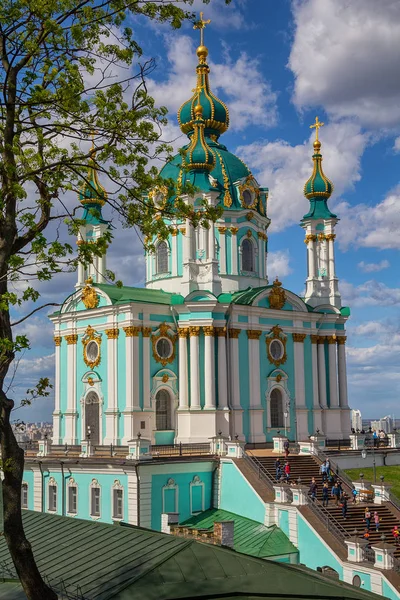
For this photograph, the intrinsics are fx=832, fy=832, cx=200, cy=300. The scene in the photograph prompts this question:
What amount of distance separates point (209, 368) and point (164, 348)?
232 cm

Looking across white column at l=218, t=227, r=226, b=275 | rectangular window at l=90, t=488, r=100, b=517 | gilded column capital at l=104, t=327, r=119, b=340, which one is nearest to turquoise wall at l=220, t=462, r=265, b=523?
rectangular window at l=90, t=488, r=100, b=517

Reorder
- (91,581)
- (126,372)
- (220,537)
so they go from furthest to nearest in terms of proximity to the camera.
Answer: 1. (126,372)
2. (220,537)
3. (91,581)

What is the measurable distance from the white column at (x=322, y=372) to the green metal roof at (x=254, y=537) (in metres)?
11.5

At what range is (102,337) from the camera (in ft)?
118

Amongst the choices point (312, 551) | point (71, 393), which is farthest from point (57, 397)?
point (312, 551)

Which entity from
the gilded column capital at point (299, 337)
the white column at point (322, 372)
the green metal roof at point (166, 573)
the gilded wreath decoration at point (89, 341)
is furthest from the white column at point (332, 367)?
the green metal roof at point (166, 573)

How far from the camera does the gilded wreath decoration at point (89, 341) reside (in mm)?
36000

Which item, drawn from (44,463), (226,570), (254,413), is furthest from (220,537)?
(254,413)

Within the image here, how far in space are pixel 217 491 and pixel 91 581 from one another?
1653 centimetres

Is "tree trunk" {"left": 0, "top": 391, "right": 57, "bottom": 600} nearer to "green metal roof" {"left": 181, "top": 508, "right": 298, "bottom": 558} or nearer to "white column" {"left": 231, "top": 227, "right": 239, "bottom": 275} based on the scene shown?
"green metal roof" {"left": 181, "top": 508, "right": 298, "bottom": 558}

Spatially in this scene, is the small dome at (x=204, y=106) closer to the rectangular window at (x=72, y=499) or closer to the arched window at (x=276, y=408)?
the arched window at (x=276, y=408)

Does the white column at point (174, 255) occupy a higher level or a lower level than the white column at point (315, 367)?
higher

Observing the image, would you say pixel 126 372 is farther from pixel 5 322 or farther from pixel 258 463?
pixel 5 322

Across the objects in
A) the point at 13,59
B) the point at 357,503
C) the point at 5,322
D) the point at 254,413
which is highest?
the point at 13,59
